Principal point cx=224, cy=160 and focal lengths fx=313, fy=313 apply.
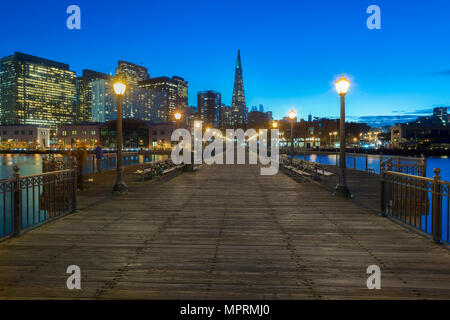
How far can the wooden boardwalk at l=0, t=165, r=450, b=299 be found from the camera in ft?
13.7

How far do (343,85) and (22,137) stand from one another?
155 meters

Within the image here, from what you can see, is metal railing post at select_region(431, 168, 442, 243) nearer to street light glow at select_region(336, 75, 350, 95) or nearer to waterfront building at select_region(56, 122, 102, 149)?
street light glow at select_region(336, 75, 350, 95)

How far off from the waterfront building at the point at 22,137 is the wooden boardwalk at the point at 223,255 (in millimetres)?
147505

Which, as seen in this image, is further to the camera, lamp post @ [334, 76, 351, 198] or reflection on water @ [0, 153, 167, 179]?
reflection on water @ [0, 153, 167, 179]

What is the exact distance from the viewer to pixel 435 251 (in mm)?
5684

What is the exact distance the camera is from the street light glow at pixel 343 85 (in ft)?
39.1

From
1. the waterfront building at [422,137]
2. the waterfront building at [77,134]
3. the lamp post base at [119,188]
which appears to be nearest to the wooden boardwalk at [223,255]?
the lamp post base at [119,188]

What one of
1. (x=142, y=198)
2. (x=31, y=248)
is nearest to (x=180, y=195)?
(x=142, y=198)

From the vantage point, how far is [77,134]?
113938mm

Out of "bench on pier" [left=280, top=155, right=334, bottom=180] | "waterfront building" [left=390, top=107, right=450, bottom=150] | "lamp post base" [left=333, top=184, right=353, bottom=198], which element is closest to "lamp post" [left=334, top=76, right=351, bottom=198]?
"lamp post base" [left=333, top=184, right=353, bottom=198]

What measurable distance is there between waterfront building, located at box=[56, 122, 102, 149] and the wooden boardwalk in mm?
111667

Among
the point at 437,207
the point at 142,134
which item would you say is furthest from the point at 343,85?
the point at 142,134

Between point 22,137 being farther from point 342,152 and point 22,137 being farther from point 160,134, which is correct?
point 342,152

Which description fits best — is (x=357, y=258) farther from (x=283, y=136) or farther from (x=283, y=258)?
(x=283, y=136)
